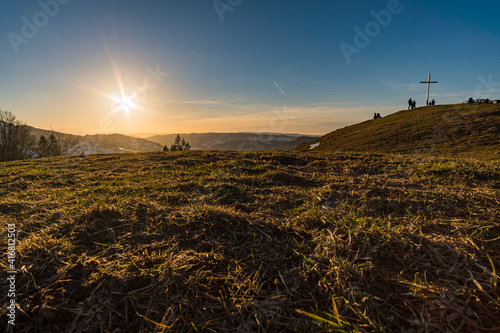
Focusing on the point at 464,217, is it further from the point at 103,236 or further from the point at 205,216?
the point at 103,236

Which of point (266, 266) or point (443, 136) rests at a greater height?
point (443, 136)

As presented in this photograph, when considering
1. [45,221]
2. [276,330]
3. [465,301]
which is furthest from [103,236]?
[465,301]

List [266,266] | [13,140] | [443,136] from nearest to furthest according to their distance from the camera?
[266,266], [443,136], [13,140]

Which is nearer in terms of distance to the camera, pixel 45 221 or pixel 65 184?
pixel 45 221

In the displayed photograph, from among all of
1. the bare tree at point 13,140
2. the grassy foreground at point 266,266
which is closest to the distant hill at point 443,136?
the grassy foreground at point 266,266

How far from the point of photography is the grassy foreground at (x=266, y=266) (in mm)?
1693

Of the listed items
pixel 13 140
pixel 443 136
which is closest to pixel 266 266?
pixel 443 136

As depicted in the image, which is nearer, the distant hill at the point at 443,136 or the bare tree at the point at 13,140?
the distant hill at the point at 443,136

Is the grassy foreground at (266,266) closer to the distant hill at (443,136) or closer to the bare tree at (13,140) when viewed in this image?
the distant hill at (443,136)

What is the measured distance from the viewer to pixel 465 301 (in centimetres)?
171

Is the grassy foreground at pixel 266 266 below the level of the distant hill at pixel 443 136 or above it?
below

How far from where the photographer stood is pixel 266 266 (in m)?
2.28

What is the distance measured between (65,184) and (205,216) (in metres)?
5.90

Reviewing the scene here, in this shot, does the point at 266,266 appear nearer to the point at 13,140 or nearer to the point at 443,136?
the point at 443,136
